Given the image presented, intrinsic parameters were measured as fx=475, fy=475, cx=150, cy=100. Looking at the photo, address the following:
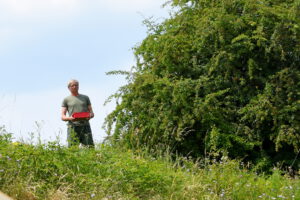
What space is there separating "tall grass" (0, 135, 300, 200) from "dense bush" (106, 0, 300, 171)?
2851mm

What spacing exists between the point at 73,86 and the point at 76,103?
0.30 m

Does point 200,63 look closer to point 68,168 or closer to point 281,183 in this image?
point 281,183

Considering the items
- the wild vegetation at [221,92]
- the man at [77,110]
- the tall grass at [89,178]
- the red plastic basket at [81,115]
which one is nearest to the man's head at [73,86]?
the man at [77,110]

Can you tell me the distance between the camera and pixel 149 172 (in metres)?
5.46

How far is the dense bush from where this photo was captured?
8.95 m

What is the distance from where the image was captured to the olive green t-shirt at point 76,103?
8.17 metres

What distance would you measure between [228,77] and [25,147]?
498 cm

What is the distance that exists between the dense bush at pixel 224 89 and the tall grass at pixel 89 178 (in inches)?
112

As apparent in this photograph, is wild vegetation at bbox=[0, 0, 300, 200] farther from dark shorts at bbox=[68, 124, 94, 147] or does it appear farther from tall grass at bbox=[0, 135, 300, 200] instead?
tall grass at bbox=[0, 135, 300, 200]

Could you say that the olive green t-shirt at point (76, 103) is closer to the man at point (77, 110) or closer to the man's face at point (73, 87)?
the man at point (77, 110)

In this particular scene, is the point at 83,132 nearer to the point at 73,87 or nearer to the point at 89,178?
the point at 73,87

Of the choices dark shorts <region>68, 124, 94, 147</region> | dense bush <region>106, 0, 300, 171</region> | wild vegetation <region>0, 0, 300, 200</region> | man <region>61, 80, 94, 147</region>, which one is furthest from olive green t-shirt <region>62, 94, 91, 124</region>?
dense bush <region>106, 0, 300, 171</region>

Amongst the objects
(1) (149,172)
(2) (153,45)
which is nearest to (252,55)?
(2) (153,45)

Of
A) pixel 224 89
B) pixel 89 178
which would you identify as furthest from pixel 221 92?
pixel 89 178
